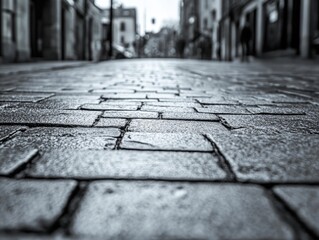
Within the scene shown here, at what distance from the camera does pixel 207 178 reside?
1.14 m

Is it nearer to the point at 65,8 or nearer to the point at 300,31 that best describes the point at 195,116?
Result: the point at 300,31

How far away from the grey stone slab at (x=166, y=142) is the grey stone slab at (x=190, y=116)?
51cm

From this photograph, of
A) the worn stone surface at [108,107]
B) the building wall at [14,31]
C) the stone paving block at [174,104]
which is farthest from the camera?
the building wall at [14,31]

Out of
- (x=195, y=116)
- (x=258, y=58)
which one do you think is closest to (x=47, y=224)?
(x=195, y=116)

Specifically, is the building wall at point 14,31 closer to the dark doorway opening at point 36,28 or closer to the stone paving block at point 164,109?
the dark doorway opening at point 36,28

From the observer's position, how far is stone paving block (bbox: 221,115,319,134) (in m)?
1.93

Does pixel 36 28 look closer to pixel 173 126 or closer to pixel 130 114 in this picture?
pixel 130 114

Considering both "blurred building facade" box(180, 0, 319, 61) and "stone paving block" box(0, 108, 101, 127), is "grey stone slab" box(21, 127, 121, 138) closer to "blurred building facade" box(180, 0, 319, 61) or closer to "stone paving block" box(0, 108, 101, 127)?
"stone paving block" box(0, 108, 101, 127)

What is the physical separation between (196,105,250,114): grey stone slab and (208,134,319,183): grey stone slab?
0.78 meters

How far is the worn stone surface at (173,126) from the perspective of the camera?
1887mm

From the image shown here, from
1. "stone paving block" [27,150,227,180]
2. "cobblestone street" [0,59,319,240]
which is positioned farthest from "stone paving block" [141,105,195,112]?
"stone paving block" [27,150,227,180]

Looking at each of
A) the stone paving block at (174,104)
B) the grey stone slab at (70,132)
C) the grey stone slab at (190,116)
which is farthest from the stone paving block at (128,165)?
the stone paving block at (174,104)

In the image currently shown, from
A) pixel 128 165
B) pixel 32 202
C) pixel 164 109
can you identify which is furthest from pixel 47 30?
pixel 32 202

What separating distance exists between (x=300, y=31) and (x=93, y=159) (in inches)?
521
